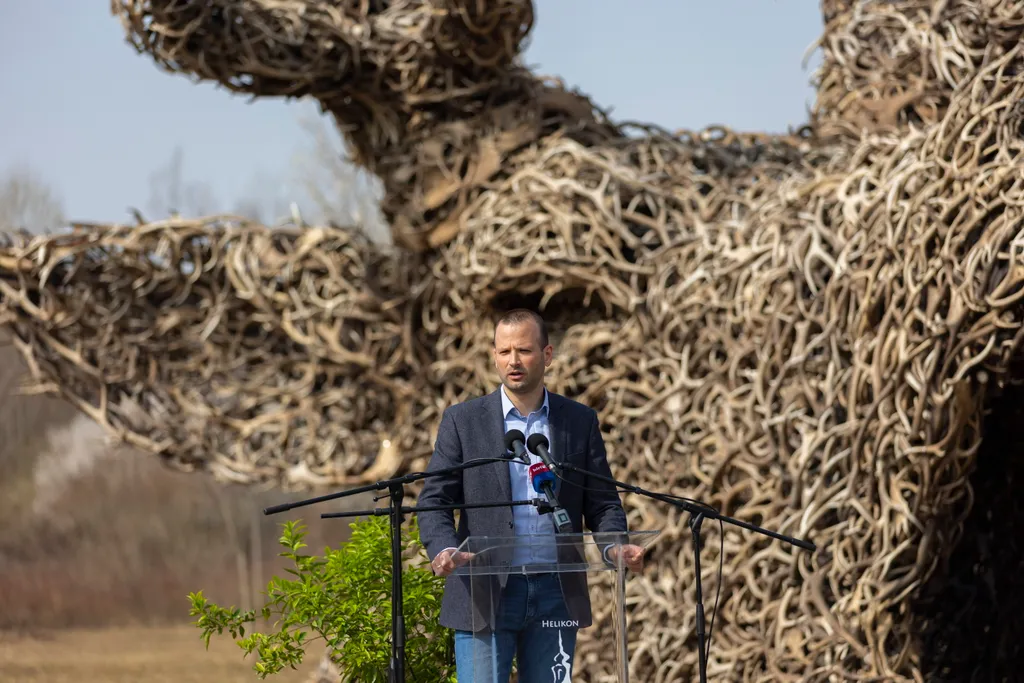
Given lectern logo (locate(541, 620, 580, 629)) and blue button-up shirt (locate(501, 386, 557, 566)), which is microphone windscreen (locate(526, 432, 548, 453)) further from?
lectern logo (locate(541, 620, 580, 629))

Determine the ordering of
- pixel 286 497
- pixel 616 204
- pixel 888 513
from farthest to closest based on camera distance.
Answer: pixel 286 497 → pixel 616 204 → pixel 888 513

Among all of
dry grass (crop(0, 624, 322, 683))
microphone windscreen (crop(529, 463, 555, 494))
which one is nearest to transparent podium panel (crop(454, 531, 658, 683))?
microphone windscreen (crop(529, 463, 555, 494))

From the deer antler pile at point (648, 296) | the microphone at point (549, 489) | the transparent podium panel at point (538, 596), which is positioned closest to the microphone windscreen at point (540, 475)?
the microphone at point (549, 489)

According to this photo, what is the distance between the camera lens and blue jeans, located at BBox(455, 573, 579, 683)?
2.65 m

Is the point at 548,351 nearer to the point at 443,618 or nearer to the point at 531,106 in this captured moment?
the point at 443,618

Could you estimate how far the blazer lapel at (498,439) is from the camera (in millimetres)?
2844

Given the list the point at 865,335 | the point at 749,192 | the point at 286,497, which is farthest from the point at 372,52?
the point at 286,497

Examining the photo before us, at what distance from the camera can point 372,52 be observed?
224 inches

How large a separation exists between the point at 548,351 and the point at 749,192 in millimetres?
2663

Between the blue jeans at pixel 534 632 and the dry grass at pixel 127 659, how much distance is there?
624cm

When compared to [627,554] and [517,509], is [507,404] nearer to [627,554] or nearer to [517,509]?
[517,509]

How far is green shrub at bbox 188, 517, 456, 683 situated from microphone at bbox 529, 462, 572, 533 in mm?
1009

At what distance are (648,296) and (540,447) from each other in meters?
2.65

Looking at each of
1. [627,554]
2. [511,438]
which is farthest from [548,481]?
[627,554]
